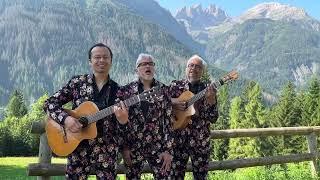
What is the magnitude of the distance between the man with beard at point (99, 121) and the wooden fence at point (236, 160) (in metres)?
0.95

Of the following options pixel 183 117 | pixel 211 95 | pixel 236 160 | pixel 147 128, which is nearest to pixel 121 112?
pixel 147 128

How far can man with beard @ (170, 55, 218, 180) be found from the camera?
22.4 ft

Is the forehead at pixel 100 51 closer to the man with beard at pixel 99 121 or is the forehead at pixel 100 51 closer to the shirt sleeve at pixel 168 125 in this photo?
the man with beard at pixel 99 121

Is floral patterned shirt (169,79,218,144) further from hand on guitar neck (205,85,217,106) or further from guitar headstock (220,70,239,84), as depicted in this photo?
guitar headstock (220,70,239,84)

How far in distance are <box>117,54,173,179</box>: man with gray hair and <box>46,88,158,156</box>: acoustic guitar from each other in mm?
446

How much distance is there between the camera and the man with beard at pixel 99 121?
546cm

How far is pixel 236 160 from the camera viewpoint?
9.05 m

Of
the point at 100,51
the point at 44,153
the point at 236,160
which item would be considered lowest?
the point at 236,160

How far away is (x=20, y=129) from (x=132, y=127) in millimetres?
66335

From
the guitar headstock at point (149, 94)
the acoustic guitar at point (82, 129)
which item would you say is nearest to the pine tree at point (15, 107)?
the acoustic guitar at point (82, 129)

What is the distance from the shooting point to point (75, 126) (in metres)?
5.33

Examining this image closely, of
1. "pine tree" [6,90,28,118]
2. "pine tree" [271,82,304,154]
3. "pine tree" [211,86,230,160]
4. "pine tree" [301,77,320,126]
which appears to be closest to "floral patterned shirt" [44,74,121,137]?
"pine tree" [211,86,230,160]

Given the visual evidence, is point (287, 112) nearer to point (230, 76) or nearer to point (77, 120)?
point (230, 76)

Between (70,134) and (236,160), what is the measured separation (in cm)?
434
